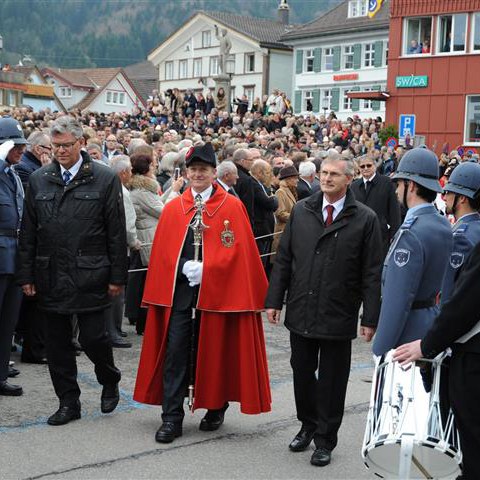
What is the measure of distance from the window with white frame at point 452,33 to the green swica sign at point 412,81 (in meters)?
1.37

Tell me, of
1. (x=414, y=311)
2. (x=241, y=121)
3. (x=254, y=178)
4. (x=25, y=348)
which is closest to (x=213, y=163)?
(x=414, y=311)

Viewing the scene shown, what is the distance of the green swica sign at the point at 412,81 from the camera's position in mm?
37094

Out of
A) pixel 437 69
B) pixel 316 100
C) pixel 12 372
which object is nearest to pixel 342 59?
pixel 316 100

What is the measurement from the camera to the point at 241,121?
103 feet

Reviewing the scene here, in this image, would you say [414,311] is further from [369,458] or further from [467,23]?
[467,23]

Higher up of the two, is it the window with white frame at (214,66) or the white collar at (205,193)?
the window with white frame at (214,66)

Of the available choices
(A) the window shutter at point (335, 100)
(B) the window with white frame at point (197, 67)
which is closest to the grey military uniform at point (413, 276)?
(A) the window shutter at point (335, 100)

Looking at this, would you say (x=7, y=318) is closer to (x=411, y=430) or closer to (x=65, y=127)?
(x=65, y=127)

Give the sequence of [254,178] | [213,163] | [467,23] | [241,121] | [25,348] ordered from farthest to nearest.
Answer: [467,23]
[241,121]
[254,178]
[25,348]
[213,163]

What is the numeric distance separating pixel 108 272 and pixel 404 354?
2727mm

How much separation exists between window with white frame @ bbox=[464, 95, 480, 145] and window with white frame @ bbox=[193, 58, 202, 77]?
40.2 m

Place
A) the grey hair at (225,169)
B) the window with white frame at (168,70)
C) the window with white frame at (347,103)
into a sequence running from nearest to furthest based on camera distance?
the grey hair at (225,169), the window with white frame at (347,103), the window with white frame at (168,70)

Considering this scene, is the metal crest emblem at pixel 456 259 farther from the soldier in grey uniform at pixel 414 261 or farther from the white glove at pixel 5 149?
the white glove at pixel 5 149

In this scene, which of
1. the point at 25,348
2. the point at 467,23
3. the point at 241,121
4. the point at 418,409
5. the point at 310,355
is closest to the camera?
the point at 418,409
